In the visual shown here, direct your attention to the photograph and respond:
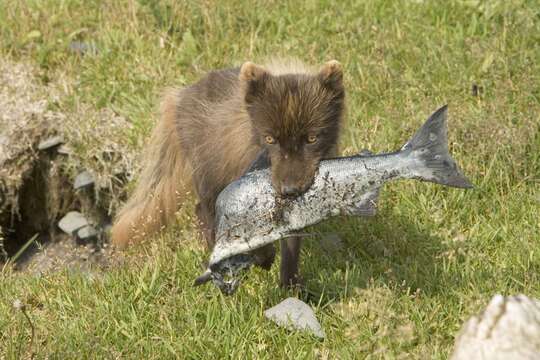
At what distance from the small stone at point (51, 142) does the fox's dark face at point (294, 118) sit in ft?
9.85

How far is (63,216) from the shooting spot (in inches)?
311

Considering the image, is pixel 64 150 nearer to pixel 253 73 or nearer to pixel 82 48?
pixel 82 48

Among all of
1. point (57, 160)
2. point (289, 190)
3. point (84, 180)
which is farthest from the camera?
point (57, 160)

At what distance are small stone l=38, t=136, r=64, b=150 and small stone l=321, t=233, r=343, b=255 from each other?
283 cm

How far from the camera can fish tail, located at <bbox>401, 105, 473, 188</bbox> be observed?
4.10 metres

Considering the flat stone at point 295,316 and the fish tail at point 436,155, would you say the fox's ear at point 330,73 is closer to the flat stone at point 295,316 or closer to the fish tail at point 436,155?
the fish tail at point 436,155

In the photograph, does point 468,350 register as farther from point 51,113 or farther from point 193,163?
Result: point 51,113

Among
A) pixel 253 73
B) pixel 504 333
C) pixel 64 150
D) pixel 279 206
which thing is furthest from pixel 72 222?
pixel 504 333

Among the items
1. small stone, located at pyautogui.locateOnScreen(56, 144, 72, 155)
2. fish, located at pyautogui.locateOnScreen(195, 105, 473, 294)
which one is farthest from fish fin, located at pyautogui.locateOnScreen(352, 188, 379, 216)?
small stone, located at pyautogui.locateOnScreen(56, 144, 72, 155)

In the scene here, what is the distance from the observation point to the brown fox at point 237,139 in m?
4.42

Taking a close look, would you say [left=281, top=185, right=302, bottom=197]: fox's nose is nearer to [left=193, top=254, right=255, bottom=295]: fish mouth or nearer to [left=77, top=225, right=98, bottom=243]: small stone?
[left=193, top=254, right=255, bottom=295]: fish mouth

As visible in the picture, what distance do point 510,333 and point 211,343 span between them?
1.73 metres

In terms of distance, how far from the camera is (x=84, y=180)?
7.21 meters

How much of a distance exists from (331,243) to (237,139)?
929 millimetres
